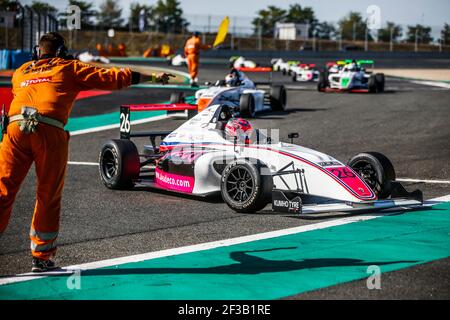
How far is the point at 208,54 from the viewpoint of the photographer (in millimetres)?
63375

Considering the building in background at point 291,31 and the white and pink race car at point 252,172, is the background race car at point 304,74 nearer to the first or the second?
the white and pink race car at point 252,172

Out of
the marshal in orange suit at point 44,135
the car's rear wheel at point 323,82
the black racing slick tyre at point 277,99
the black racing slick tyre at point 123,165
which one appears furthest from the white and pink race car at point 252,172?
the car's rear wheel at point 323,82

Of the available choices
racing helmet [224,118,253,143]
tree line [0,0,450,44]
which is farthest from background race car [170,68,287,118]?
tree line [0,0,450,44]

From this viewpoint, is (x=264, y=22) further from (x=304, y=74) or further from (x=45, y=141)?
(x=45, y=141)

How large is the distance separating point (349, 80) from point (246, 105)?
27.0 ft

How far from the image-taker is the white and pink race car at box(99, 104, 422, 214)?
8.90 meters

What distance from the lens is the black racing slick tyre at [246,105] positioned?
1891cm

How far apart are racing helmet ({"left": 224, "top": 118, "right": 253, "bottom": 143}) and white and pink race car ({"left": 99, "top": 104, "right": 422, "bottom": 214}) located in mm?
30

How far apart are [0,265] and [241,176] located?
341 centimetres

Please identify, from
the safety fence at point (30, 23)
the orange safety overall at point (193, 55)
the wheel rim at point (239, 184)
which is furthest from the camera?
the safety fence at point (30, 23)

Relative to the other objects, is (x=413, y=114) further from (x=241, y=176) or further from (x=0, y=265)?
(x=0, y=265)

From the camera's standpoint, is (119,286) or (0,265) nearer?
(119,286)

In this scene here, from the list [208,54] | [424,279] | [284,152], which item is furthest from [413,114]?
[208,54]

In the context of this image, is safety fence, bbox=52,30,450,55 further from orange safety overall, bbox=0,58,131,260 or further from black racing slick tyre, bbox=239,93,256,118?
orange safety overall, bbox=0,58,131,260
